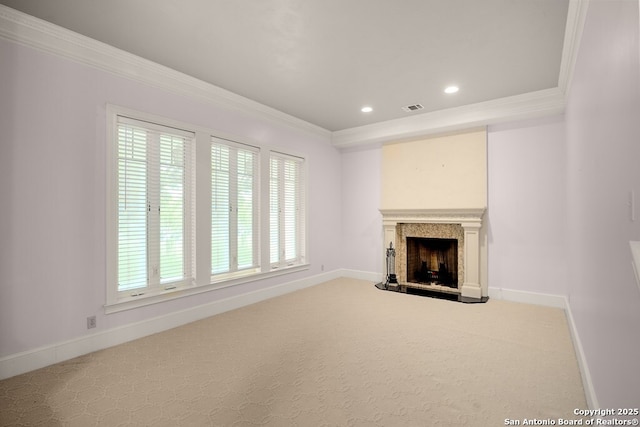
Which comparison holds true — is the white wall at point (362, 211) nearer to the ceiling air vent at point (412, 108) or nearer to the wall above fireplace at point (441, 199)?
the wall above fireplace at point (441, 199)

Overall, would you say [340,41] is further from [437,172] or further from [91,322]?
[91,322]

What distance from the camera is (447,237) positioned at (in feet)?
17.3

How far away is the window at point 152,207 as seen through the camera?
3236 mm

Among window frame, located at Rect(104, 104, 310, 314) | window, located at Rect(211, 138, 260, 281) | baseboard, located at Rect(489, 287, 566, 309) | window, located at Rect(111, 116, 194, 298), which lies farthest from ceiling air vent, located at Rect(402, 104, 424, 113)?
window, located at Rect(111, 116, 194, 298)

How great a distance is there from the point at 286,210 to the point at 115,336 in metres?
2.90

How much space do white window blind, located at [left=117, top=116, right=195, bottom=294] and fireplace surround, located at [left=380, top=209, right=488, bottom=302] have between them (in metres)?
3.44

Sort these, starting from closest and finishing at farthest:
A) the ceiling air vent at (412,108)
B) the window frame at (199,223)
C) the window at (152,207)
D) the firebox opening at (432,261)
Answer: the window frame at (199,223) < the window at (152,207) < the ceiling air vent at (412,108) < the firebox opening at (432,261)

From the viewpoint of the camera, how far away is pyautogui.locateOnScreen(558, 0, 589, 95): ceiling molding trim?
232cm

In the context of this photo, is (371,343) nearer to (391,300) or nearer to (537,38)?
(391,300)

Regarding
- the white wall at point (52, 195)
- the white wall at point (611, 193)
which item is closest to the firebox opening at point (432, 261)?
the white wall at point (611, 193)

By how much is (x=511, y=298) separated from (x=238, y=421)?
4266 mm

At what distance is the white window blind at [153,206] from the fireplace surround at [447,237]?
344cm

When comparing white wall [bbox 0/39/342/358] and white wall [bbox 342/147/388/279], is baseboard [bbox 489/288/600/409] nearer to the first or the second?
white wall [bbox 342/147/388/279]

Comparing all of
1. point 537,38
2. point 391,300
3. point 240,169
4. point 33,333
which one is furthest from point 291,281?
point 537,38
